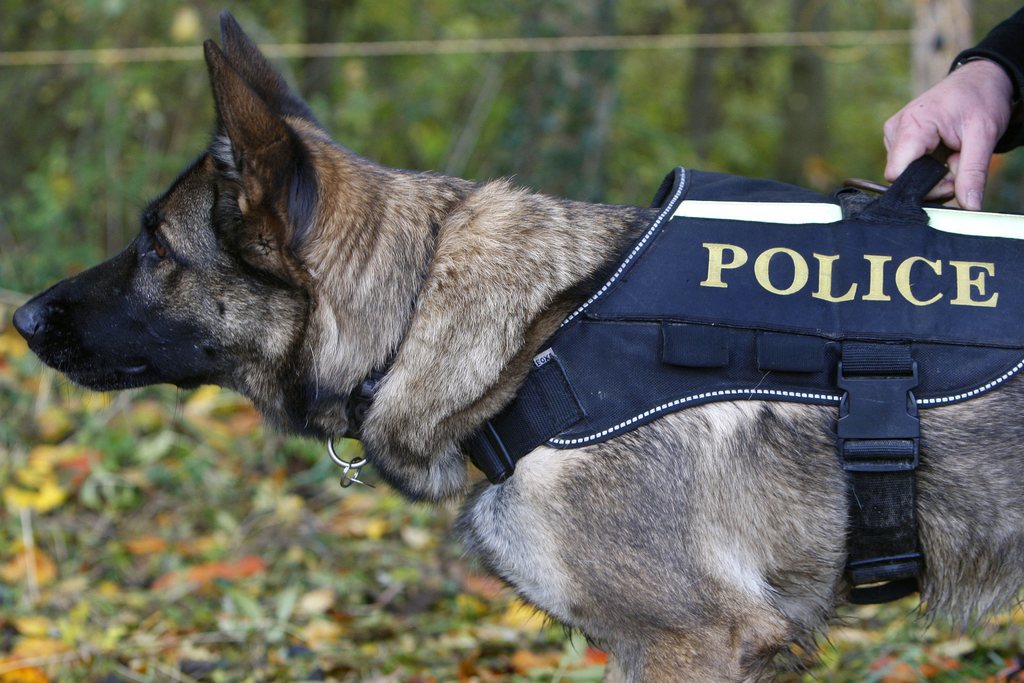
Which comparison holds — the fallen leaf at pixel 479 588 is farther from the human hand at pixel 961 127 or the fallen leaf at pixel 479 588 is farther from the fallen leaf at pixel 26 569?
the human hand at pixel 961 127

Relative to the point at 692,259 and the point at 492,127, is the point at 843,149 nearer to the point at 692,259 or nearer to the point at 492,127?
the point at 492,127

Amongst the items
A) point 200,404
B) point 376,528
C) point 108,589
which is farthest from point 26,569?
point 200,404

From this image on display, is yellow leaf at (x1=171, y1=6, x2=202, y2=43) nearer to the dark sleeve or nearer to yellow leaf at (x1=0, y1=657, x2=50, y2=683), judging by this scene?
yellow leaf at (x1=0, y1=657, x2=50, y2=683)

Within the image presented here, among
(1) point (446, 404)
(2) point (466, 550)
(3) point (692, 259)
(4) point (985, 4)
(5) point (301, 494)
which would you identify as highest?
(4) point (985, 4)

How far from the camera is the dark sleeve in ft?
9.46

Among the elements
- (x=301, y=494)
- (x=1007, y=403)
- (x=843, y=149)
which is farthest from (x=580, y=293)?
(x=843, y=149)

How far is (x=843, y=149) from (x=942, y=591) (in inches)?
493

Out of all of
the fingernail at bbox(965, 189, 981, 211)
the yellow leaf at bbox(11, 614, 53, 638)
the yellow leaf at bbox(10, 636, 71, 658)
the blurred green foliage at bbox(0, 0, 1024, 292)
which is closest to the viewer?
the fingernail at bbox(965, 189, 981, 211)

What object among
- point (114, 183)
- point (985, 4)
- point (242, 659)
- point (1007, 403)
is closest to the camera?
point (1007, 403)

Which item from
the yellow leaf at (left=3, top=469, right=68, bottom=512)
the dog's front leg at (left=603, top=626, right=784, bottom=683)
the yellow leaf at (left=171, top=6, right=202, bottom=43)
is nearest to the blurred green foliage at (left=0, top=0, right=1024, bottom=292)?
the yellow leaf at (left=171, top=6, right=202, bottom=43)

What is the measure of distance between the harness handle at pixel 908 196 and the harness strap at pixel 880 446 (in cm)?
38

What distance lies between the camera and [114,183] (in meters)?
7.02

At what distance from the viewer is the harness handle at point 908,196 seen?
2490 millimetres

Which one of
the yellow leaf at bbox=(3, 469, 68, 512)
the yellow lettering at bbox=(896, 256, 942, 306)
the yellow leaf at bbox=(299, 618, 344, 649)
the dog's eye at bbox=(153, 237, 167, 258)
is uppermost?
the yellow lettering at bbox=(896, 256, 942, 306)
